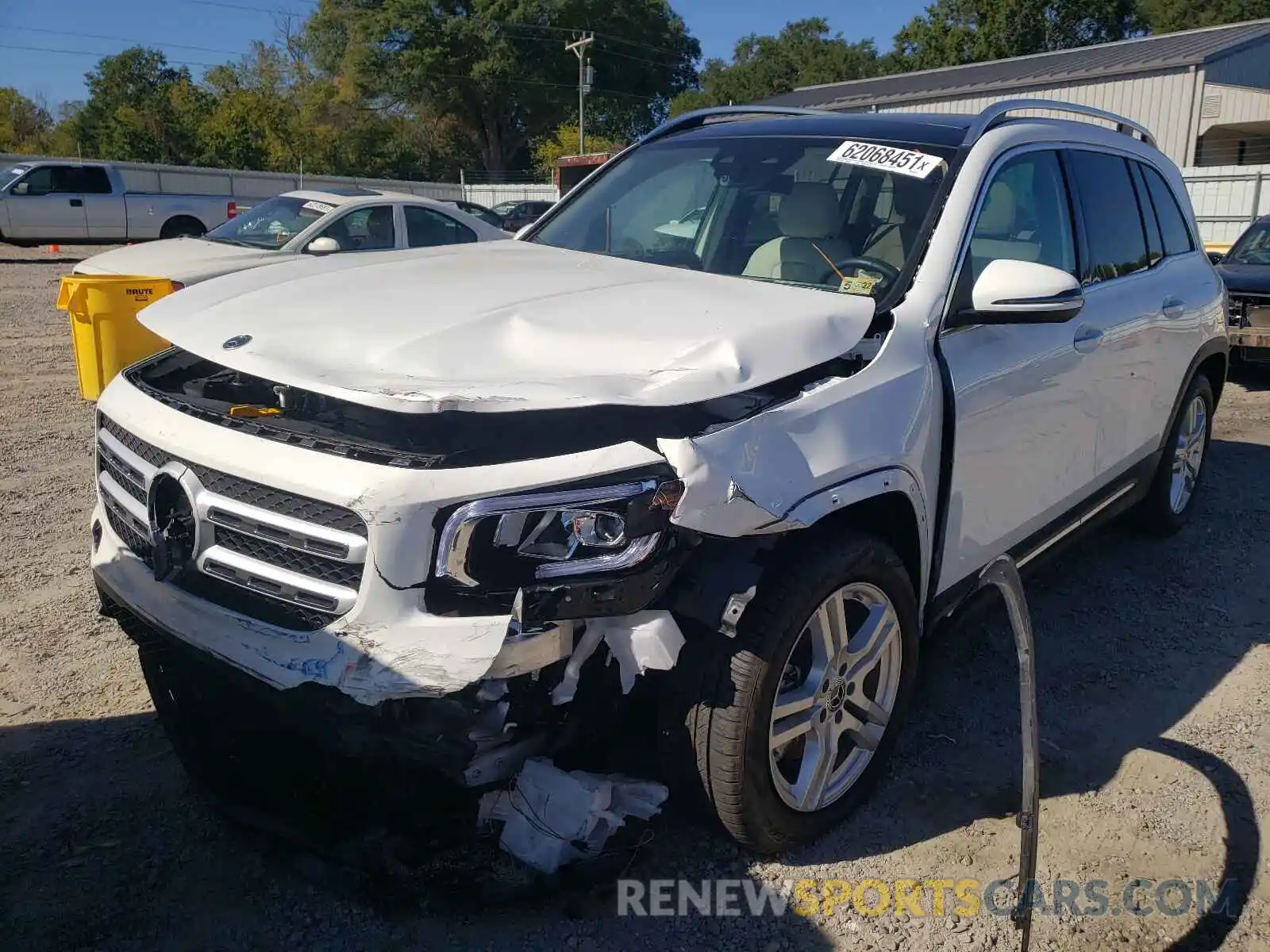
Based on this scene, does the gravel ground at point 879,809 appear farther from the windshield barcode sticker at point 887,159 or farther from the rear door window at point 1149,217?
the windshield barcode sticker at point 887,159

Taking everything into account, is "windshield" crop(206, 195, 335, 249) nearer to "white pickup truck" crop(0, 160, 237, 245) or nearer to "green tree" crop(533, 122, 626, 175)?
"white pickup truck" crop(0, 160, 237, 245)

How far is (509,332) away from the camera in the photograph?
260cm

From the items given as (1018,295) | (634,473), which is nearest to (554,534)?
(634,473)

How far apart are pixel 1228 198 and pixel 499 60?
45659mm

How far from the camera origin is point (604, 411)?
8.04 feet

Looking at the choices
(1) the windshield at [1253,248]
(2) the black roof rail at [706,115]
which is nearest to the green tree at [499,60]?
(1) the windshield at [1253,248]

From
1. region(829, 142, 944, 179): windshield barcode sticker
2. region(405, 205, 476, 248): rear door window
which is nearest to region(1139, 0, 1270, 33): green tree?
region(405, 205, 476, 248): rear door window

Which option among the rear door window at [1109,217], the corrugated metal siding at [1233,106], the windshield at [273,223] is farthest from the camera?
the corrugated metal siding at [1233,106]

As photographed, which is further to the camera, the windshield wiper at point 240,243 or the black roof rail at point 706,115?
the windshield wiper at point 240,243

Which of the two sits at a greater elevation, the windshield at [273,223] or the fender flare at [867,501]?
the windshield at [273,223]

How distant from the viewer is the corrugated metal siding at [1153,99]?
2672 centimetres

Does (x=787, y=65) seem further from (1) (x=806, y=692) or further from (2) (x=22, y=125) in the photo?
(1) (x=806, y=692)

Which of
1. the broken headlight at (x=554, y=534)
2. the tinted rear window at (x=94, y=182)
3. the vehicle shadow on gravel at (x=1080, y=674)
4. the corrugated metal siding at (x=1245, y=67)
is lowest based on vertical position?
the vehicle shadow on gravel at (x=1080, y=674)

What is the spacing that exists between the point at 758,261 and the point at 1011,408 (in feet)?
3.10
